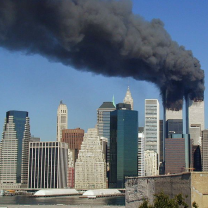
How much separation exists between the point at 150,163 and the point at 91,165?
28676mm

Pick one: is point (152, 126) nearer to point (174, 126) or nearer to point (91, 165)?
point (174, 126)

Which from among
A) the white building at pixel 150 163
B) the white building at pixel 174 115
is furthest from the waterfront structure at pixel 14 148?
the white building at pixel 174 115

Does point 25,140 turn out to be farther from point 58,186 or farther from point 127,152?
point 127,152

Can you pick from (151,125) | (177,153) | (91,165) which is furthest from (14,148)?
(177,153)

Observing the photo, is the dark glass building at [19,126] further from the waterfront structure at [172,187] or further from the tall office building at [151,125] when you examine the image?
the waterfront structure at [172,187]

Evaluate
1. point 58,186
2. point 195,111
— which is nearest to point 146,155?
point 195,111

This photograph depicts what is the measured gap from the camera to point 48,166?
158750 millimetres

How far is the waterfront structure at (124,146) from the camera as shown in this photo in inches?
5920

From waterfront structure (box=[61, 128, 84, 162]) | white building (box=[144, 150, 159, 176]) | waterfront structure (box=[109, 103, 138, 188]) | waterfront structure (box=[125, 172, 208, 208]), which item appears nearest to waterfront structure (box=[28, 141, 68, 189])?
waterfront structure (box=[61, 128, 84, 162])

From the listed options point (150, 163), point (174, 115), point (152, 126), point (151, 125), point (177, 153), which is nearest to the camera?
point (177, 153)

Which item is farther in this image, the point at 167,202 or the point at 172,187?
the point at 172,187

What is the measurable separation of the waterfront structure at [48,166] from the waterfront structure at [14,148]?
13.7 m

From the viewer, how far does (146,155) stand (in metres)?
178

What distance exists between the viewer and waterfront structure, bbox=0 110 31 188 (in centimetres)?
17475
